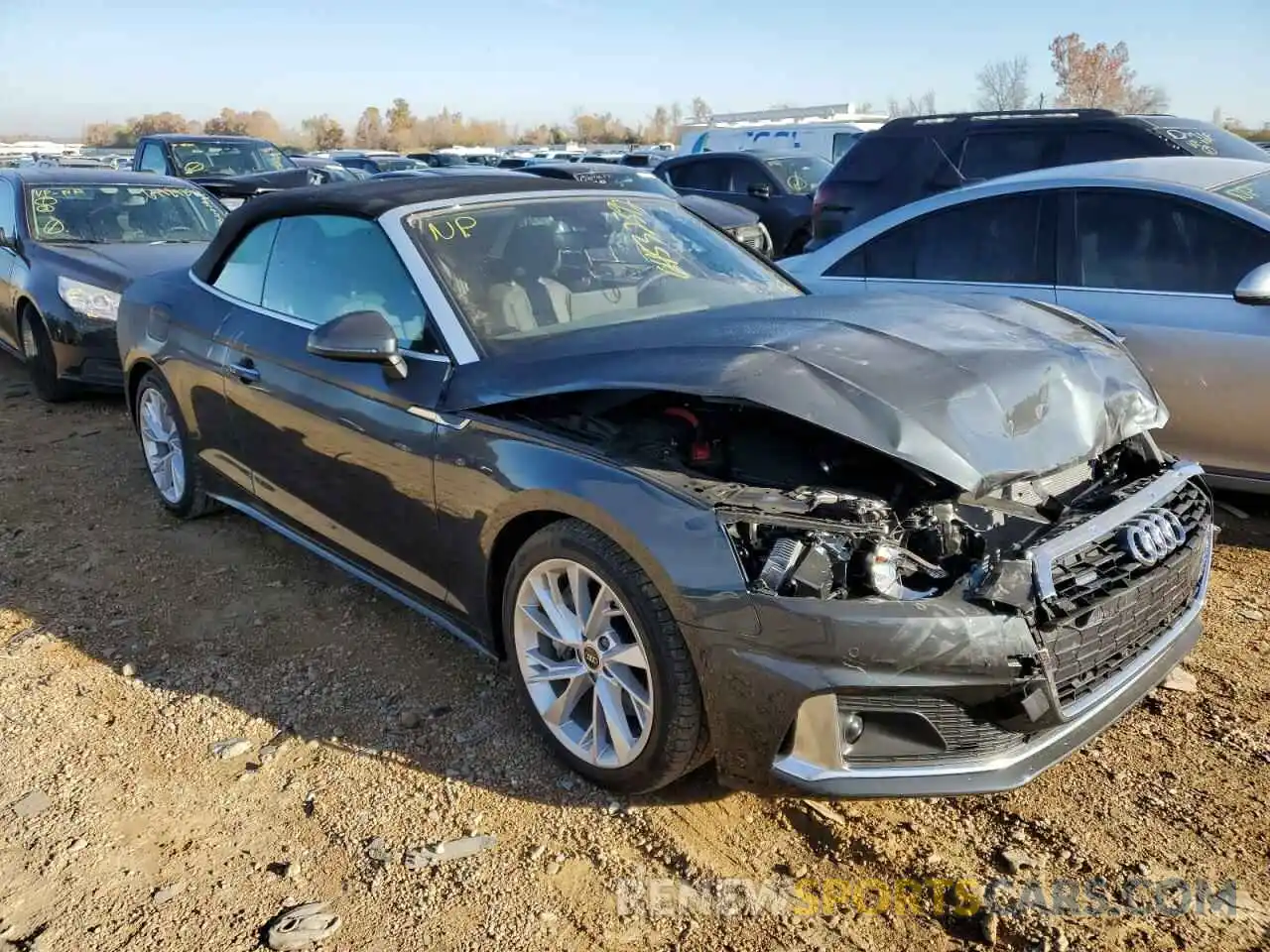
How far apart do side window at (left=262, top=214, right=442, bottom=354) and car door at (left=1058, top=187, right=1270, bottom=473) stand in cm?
308

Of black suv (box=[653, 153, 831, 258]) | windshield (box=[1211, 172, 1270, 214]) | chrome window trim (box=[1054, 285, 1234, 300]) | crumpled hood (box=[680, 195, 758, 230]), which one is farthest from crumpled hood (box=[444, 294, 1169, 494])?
black suv (box=[653, 153, 831, 258])

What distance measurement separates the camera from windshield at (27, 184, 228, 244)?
7.75 m

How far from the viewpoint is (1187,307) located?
4359mm

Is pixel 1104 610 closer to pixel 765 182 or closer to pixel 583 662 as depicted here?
pixel 583 662

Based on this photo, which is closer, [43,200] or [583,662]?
[583,662]

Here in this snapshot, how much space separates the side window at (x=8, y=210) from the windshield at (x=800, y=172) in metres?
8.75

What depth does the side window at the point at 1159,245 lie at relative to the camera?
432 cm

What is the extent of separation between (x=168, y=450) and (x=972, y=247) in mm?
4178

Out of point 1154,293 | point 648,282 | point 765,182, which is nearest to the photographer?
point 648,282

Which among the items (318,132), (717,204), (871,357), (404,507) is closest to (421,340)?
(404,507)

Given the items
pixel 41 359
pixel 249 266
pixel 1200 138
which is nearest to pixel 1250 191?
pixel 1200 138

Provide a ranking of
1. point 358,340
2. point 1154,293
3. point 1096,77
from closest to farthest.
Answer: point 358,340 < point 1154,293 < point 1096,77

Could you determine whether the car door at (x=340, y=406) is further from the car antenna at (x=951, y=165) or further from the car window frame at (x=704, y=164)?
the car window frame at (x=704, y=164)

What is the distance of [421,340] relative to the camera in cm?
327
